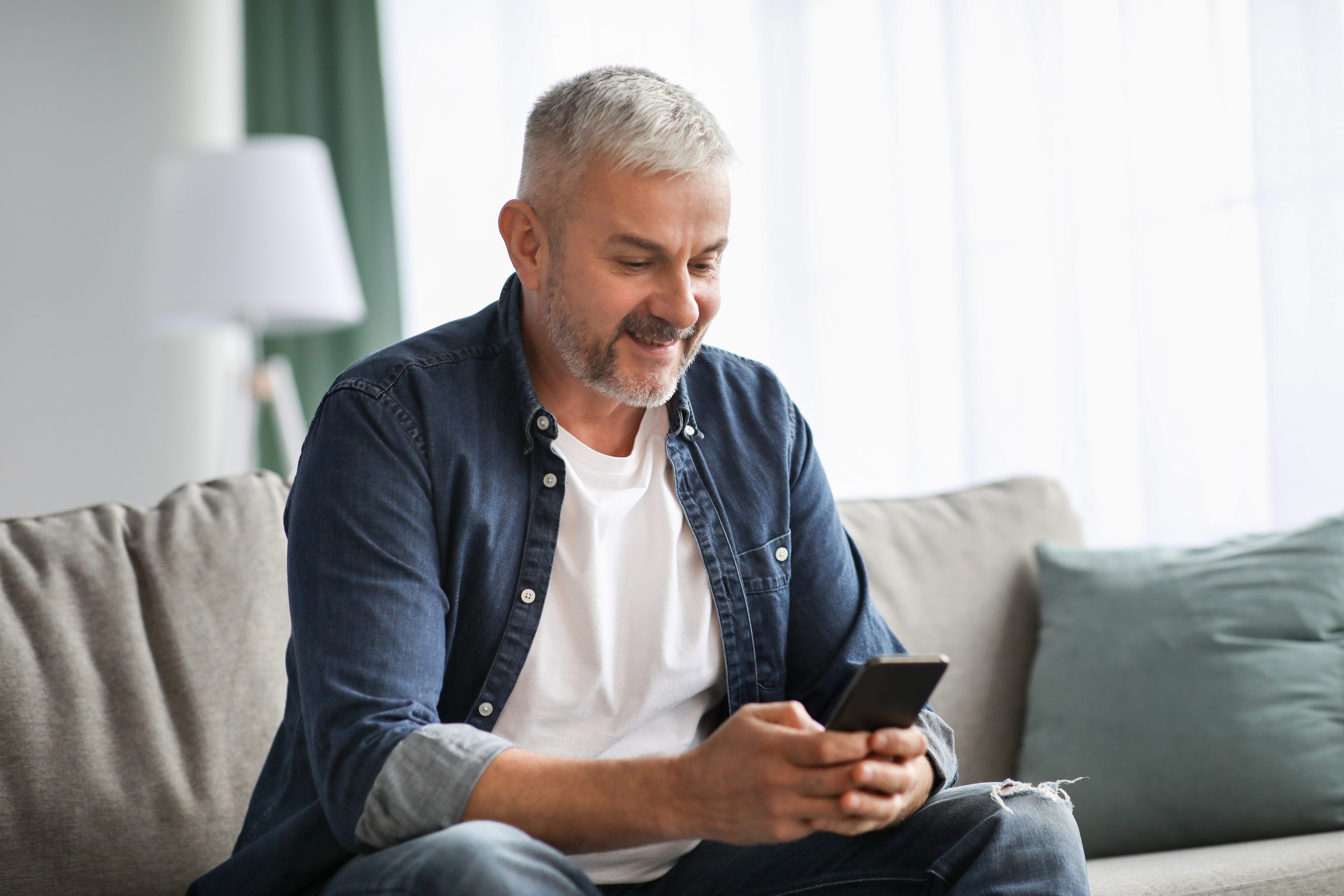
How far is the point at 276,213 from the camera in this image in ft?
9.38

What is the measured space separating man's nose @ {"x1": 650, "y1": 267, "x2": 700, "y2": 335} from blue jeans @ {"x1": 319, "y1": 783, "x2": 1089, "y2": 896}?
520 mm

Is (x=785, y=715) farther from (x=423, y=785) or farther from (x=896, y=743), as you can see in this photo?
(x=423, y=785)

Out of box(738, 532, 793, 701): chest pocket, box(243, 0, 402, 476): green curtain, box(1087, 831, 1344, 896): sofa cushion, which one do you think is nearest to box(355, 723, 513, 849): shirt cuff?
box(738, 532, 793, 701): chest pocket

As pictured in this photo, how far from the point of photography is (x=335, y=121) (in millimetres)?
3463

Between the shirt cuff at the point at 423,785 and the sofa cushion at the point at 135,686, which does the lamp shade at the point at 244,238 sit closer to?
the sofa cushion at the point at 135,686

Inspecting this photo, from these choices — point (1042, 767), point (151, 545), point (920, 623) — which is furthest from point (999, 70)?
point (151, 545)

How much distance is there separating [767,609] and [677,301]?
13.4 inches

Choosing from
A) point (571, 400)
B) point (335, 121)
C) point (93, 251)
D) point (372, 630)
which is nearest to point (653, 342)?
point (571, 400)

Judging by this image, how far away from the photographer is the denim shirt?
1.02 metres

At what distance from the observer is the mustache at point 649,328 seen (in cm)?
126

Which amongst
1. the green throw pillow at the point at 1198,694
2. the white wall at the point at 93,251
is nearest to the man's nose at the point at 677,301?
the green throw pillow at the point at 1198,694

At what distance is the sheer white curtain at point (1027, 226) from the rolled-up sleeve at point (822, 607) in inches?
46.8

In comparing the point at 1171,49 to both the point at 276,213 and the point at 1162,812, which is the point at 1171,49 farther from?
the point at 276,213

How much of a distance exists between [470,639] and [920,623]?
2.82ft
